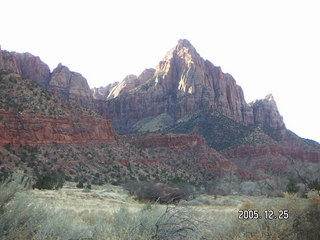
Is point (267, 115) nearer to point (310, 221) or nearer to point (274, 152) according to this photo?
point (274, 152)

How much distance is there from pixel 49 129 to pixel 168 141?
38174 mm

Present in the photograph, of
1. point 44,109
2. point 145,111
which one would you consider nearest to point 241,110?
point 145,111

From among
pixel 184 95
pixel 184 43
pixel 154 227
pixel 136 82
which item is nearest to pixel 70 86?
pixel 184 95

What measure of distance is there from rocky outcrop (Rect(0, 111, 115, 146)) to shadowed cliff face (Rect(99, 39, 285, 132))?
68.0 meters

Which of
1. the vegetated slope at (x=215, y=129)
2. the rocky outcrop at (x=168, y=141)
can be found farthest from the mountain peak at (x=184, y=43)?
the rocky outcrop at (x=168, y=141)

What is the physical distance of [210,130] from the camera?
10819 cm

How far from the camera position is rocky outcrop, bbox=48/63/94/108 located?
138500 mm

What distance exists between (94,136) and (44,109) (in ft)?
36.7

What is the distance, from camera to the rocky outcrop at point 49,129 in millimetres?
55241

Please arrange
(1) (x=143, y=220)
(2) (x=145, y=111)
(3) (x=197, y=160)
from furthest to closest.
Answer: (2) (x=145, y=111) < (3) (x=197, y=160) < (1) (x=143, y=220)

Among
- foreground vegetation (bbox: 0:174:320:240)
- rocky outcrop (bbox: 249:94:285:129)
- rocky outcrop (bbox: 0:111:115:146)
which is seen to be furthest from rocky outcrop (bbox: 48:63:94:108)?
foreground vegetation (bbox: 0:174:320:240)

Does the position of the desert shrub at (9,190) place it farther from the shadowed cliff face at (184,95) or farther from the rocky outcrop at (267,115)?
the rocky outcrop at (267,115)

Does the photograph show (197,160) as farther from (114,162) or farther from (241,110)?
(241,110)
